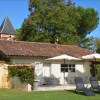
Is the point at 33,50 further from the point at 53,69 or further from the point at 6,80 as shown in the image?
the point at 6,80

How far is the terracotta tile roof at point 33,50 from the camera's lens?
3145 centimetres

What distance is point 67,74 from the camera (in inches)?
1377

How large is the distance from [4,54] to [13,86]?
4.47m

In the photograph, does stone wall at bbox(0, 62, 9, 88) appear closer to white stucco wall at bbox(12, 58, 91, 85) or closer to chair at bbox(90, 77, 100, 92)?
white stucco wall at bbox(12, 58, 91, 85)

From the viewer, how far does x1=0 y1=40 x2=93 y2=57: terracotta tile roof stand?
31453 mm

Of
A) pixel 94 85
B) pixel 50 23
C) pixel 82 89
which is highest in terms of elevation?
pixel 50 23

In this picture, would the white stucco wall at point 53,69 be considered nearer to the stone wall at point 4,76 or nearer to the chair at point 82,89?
the stone wall at point 4,76

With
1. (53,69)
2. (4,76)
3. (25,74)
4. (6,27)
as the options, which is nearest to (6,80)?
(4,76)

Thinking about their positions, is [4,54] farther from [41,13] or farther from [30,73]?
[41,13]

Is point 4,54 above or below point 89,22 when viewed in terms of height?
below

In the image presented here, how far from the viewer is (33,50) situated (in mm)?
A: 34000

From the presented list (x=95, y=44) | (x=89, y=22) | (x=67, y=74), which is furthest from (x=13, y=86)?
(x=95, y=44)

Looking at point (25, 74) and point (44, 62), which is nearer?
point (25, 74)

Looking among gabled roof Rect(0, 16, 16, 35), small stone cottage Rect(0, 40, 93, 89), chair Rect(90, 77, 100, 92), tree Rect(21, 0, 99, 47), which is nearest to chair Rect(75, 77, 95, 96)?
A: chair Rect(90, 77, 100, 92)
